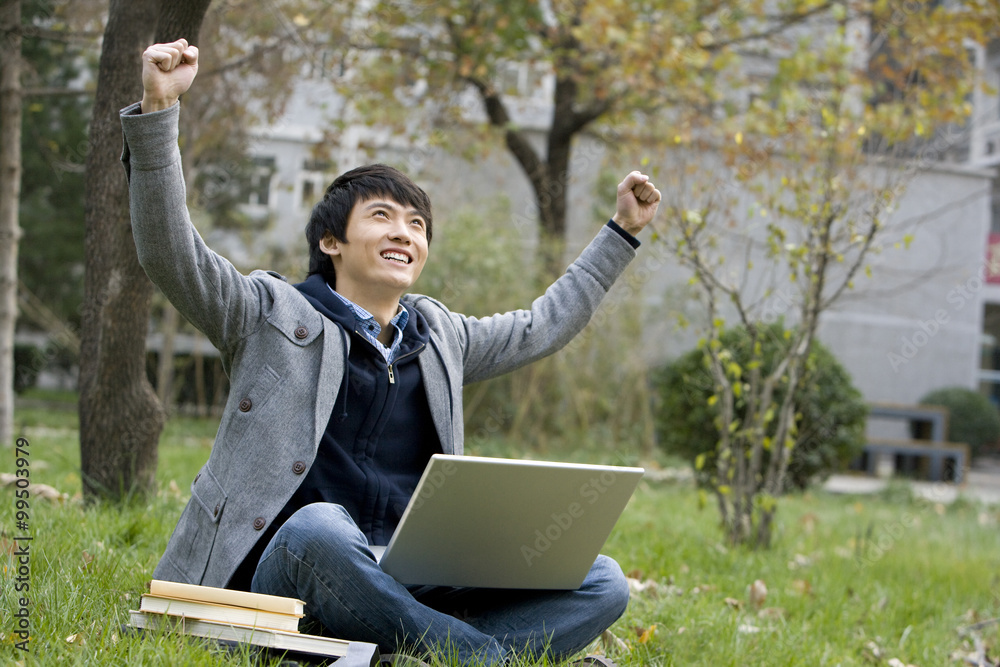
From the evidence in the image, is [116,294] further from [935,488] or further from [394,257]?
[935,488]

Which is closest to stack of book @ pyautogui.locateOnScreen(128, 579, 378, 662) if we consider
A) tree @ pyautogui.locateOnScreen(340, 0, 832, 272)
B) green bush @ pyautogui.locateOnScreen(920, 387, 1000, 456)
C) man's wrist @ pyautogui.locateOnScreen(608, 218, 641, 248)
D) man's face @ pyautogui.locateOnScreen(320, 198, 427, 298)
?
man's face @ pyautogui.locateOnScreen(320, 198, 427, 298)

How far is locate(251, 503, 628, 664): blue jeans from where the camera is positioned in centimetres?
176

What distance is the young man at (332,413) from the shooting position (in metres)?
1.77

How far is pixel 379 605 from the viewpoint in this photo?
1785 millimetres

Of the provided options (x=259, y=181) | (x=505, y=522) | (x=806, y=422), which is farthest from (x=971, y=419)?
(x=505, y=522)

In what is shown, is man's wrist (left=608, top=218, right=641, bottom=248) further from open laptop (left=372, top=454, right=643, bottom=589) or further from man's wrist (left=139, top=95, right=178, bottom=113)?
man's wrist (left=139, top=95, right=178, bottom=113)

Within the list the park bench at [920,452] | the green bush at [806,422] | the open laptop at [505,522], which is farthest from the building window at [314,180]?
the open laptop at [505,522]

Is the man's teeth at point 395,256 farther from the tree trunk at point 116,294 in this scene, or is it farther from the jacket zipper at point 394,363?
the tree trunk at point 116,294

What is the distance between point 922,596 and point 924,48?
19.0ft

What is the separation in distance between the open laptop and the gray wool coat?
299mm

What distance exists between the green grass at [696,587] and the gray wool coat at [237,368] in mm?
257

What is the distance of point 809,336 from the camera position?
4.05 m

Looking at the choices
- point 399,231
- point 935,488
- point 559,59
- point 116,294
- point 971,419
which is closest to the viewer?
point 399,231

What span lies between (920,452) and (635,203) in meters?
8.54
